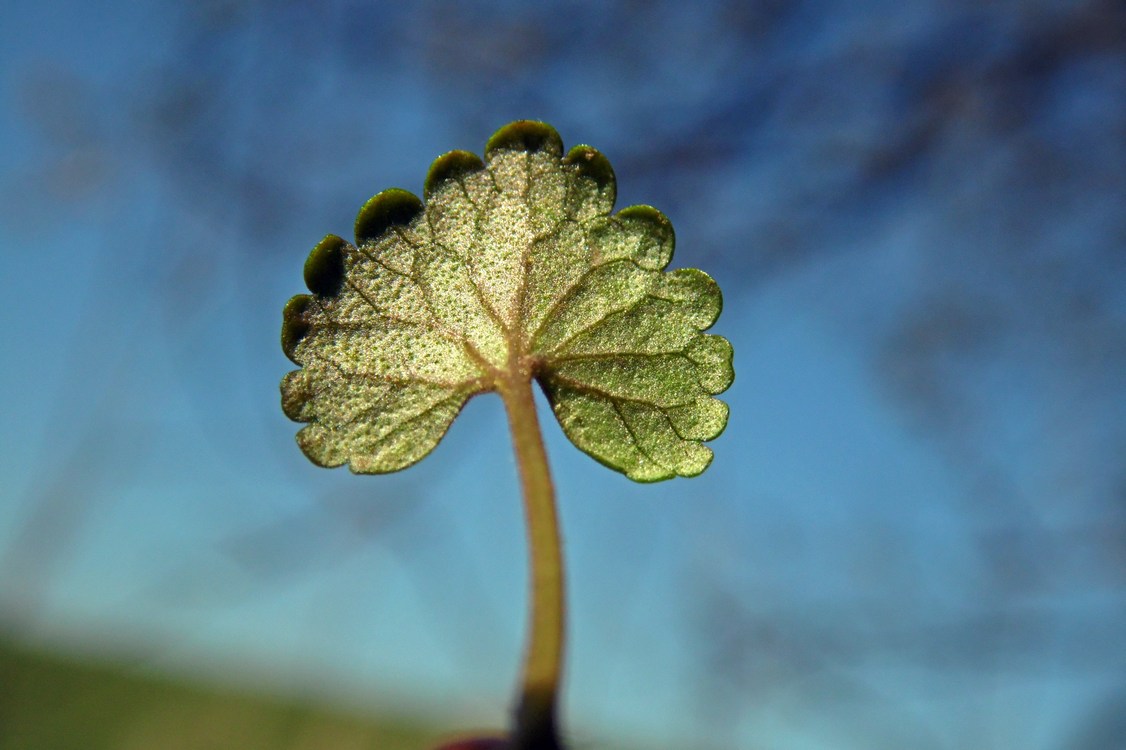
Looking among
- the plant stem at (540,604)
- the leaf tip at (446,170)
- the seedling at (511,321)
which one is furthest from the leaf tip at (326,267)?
the plant stem at (540,604)

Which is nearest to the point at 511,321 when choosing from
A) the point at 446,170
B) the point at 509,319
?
the point at 509,319

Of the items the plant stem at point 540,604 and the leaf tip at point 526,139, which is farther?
the leaf tip at point 526,139

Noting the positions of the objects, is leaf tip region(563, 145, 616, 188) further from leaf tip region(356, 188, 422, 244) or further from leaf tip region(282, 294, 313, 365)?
leaf tip region(282, 294, 313, 365)

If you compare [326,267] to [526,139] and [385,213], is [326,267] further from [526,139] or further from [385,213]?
[526,139]

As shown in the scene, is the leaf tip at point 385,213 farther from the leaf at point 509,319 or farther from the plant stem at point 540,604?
the plant stem at point 540,604

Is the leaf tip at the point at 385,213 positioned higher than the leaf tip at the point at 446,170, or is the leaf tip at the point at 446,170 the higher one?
the leaf tip at the point at 446,170

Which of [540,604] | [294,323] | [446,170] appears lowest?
[540,604]

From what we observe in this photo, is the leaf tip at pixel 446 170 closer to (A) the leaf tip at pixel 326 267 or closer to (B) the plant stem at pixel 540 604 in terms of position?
(A) the leaf tip at pixel 326 267

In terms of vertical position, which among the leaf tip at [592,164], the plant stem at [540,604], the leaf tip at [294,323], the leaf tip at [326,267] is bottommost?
the plant stem at [540,604]
